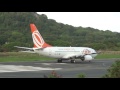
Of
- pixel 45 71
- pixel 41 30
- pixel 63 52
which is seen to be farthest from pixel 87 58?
pixel 41 30

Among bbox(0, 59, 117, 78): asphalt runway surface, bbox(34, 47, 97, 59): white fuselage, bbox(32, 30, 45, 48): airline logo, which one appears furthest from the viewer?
bbox(32, 30, 45, 48): airline logo

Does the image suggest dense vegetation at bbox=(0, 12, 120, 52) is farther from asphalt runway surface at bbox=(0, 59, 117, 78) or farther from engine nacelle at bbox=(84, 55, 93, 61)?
asphalt runway surface at bbox=(0, 59, 117, 78)

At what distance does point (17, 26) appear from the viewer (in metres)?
118

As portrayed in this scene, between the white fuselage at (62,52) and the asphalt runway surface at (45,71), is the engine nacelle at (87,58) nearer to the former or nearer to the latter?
the white fuselage at (62,52)

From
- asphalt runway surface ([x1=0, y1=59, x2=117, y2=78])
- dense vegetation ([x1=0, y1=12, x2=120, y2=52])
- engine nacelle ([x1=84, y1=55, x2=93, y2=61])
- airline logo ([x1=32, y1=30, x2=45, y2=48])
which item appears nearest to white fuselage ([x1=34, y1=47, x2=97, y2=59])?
engine nacelle ([x1=84, y1=55, x2=93, y2=61])

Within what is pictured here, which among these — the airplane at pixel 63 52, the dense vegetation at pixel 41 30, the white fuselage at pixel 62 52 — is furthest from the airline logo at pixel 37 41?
the dense vegetation at pixel 41 30

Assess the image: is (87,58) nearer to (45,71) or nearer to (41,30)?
(45,71)

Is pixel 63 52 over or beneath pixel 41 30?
beneath

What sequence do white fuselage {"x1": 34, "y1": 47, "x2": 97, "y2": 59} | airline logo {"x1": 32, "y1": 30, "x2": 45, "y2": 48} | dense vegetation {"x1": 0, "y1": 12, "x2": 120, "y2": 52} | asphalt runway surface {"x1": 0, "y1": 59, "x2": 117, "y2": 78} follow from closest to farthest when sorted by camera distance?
asphalt runway surface {"x1": 0, "y1": 59, "x2": 117, "y2": 78}
white fuselage {"x1": 34, "y1": 47, "x2": 97, "y2": 59}
airline logo {"x1": 32, "y1": 30, "x2": 45, "y2": 48}
dense vegetation {"x1": 0, "y1": 12, "x2": 120, "y2": 52}

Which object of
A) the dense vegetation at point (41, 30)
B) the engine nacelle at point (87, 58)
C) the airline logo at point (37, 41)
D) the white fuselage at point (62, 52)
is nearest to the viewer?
the engine nacelle at point (87, 58)

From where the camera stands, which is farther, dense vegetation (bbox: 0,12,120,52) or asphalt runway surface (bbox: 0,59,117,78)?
dense vegetation (bbox: 0,12,120,52)
